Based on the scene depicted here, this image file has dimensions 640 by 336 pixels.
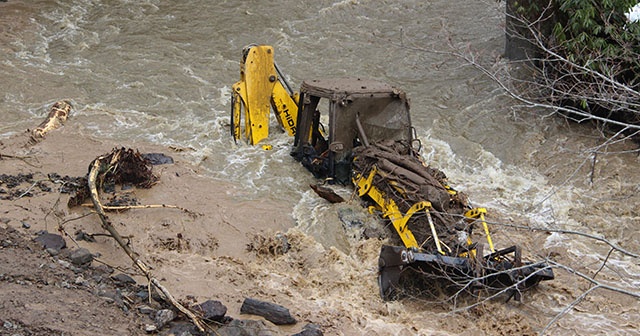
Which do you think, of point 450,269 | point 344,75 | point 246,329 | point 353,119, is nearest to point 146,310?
point 246,329

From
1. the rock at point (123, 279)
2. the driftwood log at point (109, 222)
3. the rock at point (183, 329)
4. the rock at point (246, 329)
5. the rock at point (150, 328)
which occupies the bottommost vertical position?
the rock at point (246, 329)

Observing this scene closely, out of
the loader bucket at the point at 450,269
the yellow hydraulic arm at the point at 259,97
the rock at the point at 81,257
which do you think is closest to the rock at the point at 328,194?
the loader bucket at the point at 450,269

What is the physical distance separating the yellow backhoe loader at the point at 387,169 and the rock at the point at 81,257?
3031 mm

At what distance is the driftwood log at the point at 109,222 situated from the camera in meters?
6.43

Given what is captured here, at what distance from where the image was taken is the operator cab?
33.1 ft

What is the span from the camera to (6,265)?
659 centimetres

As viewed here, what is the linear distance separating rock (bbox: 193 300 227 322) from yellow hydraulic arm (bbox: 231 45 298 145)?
18.4 ft

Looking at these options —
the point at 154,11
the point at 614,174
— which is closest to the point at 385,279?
the point at 614,174

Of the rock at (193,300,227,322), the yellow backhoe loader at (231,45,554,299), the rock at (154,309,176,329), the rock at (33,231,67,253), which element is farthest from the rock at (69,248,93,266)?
the yellow backhoe loader at (231,45,554,299)

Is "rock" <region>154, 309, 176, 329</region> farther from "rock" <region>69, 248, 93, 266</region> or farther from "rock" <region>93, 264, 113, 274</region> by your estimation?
"rock" <region>69, 248, 93, 266</region>

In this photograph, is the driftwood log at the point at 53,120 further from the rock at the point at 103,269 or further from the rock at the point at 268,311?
the rock at the point at 268,311

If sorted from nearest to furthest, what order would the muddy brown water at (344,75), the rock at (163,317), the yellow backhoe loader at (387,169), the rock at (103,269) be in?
1. the rock at (163,317)
2. the rock at (103,269)
3. the yellow backhoe loader at (387,169)
4. the muddy brown water at (344,75)

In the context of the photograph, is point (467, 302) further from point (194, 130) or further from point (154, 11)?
point (154, 11)

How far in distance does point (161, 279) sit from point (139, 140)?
211 inches
